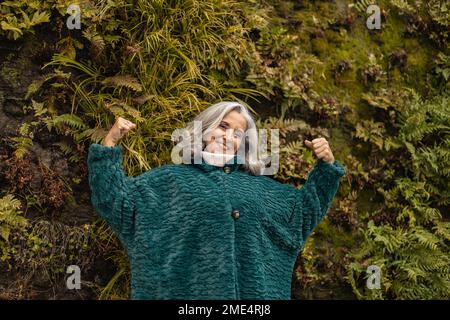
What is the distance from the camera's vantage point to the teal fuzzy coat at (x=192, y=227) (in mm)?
3760

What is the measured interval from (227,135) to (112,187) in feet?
2.63

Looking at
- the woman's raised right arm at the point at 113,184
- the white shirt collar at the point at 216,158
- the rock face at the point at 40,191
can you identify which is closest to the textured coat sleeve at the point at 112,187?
the woman's raised right arm at the point at 113,184

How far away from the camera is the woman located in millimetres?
3766

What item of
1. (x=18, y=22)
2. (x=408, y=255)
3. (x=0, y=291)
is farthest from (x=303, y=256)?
(x=18, y=22)

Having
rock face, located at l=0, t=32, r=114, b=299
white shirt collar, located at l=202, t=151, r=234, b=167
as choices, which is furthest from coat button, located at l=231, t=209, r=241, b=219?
rock face, located at l=0, t=32, r=114, b=299

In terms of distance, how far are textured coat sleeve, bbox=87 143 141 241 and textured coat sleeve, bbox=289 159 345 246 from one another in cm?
99

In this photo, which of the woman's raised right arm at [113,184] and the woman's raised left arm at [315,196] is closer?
the woman's raised right arm at [113,184]

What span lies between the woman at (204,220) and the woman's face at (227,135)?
0.02m

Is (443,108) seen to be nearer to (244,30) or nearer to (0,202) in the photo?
(244,30)

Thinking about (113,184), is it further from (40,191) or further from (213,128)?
(40,191)

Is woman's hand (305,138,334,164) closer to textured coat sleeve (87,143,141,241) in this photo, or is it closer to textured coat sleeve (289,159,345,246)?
textured coat sleeve (289,159,345,246)

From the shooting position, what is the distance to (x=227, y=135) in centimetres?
413

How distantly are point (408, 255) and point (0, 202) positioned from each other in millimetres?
3078

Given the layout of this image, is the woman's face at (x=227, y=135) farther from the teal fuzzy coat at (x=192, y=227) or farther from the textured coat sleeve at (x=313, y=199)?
the textured coat sleeve at (x=313, y=199)
